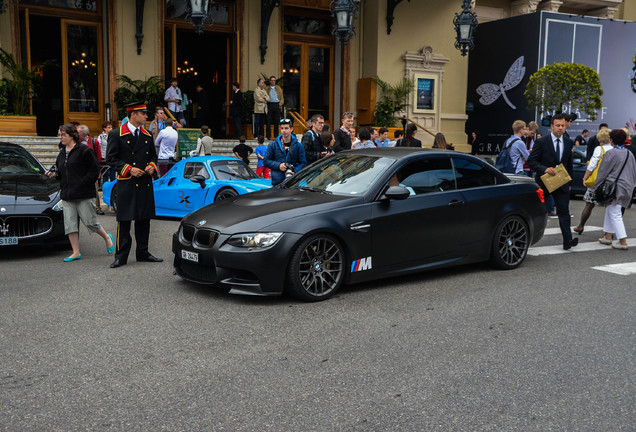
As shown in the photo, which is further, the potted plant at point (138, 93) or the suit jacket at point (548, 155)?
the potted plant at point (138, 93)

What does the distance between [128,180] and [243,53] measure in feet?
50.6

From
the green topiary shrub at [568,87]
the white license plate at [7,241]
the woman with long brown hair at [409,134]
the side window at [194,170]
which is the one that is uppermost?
the green topiary shrub at [568,87]

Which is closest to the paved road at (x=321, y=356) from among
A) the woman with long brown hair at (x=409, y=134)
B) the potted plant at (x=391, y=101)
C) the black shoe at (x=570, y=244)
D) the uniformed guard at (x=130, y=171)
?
the uniformed guard at (x=130, y=171)

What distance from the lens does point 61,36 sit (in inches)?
801

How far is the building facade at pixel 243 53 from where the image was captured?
2053cm

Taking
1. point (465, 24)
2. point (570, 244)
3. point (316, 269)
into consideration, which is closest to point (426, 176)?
point (316, 269)

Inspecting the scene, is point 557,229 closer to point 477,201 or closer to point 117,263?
point 477,201

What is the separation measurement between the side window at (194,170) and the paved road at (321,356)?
5.40 m

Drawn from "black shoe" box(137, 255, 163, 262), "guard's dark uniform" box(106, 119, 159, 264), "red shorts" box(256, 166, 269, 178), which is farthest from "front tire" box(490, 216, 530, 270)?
"red shorts" box(256, 166, 269, 178)

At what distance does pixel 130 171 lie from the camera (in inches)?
309

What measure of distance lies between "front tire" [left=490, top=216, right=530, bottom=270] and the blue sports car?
5.59m

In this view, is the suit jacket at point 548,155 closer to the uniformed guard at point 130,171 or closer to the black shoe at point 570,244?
the black shoe at point 570,244

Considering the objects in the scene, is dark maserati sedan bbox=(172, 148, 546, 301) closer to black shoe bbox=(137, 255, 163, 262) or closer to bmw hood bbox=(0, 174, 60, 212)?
black shoe bbox=(137, 255, 163, 262)

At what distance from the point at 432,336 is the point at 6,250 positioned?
6557 millimetres
